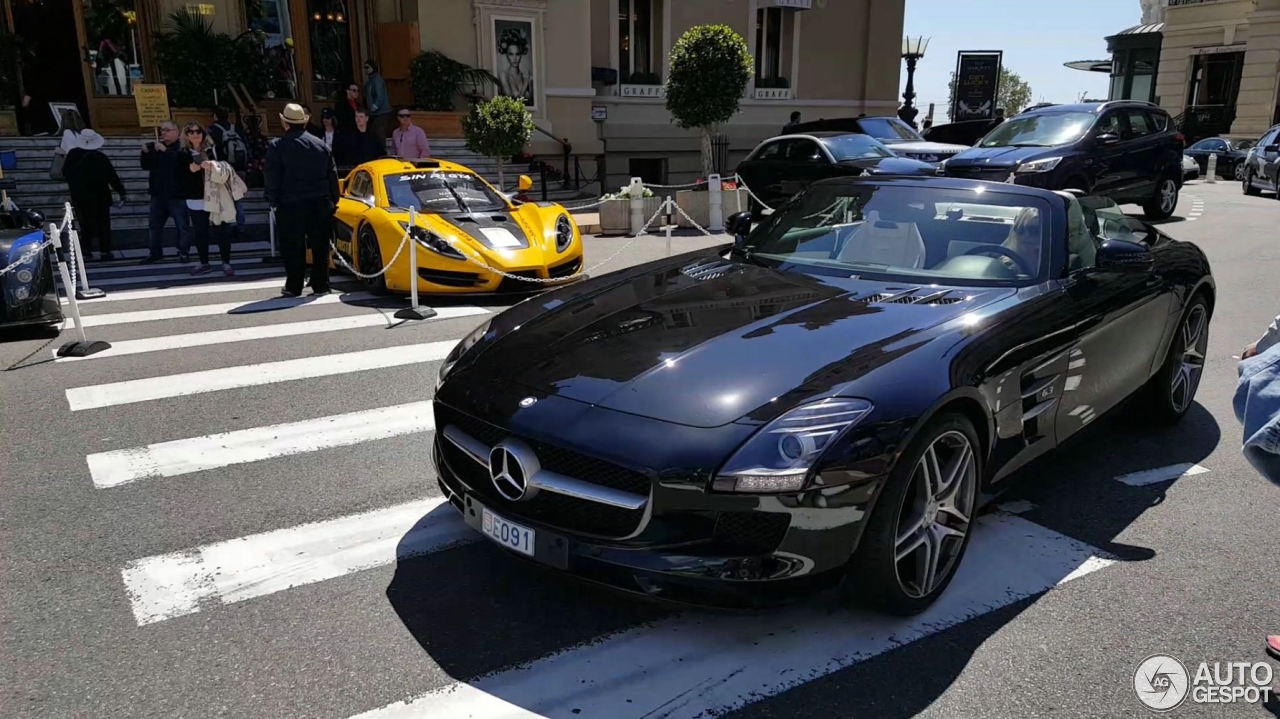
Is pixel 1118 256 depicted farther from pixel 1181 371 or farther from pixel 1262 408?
pixel 1262 408

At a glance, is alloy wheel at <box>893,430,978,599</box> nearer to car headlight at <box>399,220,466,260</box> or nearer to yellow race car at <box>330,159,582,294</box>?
yellow race car at <box>330,159,582,294</box>

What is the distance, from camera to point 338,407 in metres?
5.86

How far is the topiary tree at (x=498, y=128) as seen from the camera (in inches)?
640

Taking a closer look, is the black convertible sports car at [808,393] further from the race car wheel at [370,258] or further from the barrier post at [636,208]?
the barrier post at [636,208]

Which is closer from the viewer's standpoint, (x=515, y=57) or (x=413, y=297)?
(x=413, y=297)

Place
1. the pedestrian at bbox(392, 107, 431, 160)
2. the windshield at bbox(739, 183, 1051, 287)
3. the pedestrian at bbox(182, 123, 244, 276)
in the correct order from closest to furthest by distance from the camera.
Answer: the windshield at bbox(739, 183, 1051, 287) < the pedestrian at bbox(182, 123, 244, 276) < the pedestrian at bbox(392, 107, 431, 160)

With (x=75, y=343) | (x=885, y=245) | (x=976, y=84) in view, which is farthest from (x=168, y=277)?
(x=976, y=84)

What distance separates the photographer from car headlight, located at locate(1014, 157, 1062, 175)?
13.0 metres

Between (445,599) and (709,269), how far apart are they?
7.12 ft

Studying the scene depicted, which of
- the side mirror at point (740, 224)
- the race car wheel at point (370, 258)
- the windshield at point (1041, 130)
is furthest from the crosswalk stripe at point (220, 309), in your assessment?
the windshield at point (1041, 130)

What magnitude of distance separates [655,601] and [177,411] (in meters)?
4.19

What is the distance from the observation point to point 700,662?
3.07m

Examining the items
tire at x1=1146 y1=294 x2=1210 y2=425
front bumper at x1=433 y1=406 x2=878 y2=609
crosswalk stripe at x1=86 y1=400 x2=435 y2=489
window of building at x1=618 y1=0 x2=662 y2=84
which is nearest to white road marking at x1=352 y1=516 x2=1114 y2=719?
front bumper at x1=433 y1=406 x2=878 y2=609

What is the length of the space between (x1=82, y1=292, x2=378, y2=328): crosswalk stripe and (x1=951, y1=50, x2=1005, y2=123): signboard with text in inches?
961
